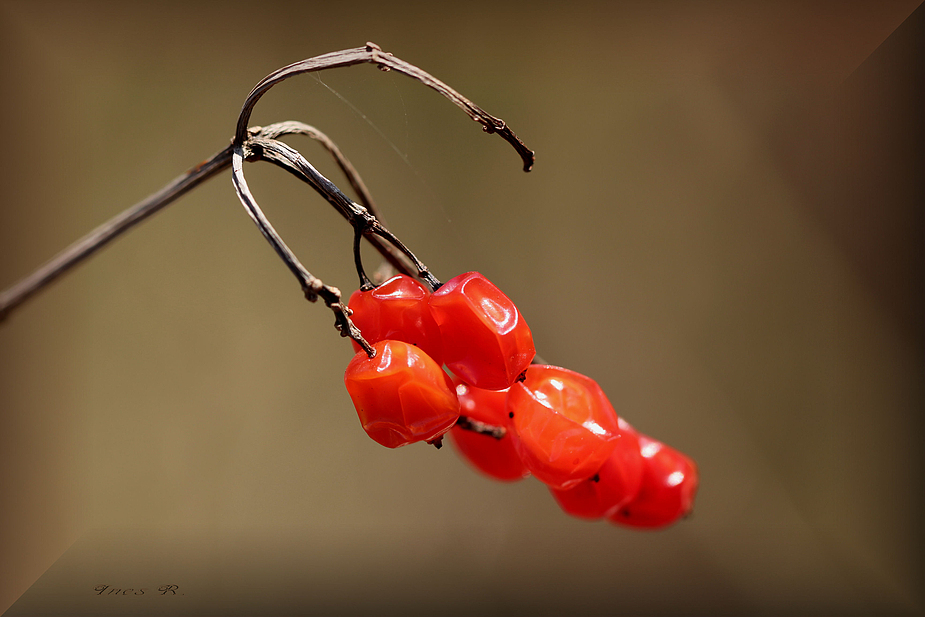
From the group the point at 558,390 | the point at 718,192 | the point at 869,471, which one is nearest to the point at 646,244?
Answer: the point at 718,192

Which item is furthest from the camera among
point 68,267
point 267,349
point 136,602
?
point 267,349

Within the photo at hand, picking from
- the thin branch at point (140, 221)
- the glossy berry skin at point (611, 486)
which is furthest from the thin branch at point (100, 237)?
the glossy berry skin at point (611, 486)

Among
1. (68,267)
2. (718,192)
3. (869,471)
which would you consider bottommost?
(869,471)

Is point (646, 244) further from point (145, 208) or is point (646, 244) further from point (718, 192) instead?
point (145, 208)

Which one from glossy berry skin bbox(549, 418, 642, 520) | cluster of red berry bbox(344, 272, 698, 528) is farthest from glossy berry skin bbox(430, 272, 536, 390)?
glossy berry skin bbox(549, 418, 642, 520)

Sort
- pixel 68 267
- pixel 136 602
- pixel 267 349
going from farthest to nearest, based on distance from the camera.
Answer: pixel 267 349 → pixel 136 602 → pixel 68 267
